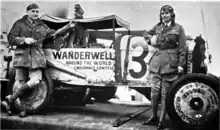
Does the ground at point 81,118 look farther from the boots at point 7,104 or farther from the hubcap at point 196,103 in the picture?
the hubcap at point 196,103

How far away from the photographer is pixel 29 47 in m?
3.95

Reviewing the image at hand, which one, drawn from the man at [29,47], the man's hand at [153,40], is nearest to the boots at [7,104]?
the man at [29,47]

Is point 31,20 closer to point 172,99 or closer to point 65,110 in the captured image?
point 65,110

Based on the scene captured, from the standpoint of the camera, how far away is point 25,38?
3.90 m

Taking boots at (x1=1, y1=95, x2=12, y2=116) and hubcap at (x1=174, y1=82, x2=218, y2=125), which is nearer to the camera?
hubcap at (x1=174, y1=82, x2=218, y2=125)

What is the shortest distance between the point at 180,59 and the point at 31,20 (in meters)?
2.23

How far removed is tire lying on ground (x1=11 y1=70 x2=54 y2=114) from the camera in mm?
3924

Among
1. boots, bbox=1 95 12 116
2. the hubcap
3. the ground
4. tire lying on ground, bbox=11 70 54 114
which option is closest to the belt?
the hubcap

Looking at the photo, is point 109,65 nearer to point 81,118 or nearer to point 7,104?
point 81,118

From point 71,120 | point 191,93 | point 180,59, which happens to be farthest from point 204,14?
point 71,120

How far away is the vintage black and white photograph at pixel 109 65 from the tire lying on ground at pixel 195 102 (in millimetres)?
12

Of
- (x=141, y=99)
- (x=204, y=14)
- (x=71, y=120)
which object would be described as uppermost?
(x=204, y=14)

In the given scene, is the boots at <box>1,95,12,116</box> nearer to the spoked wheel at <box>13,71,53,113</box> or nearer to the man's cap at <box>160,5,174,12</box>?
the spoked wheel at <box>13,71,53,113</box>

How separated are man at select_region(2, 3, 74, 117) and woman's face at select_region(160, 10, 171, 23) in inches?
51.4
